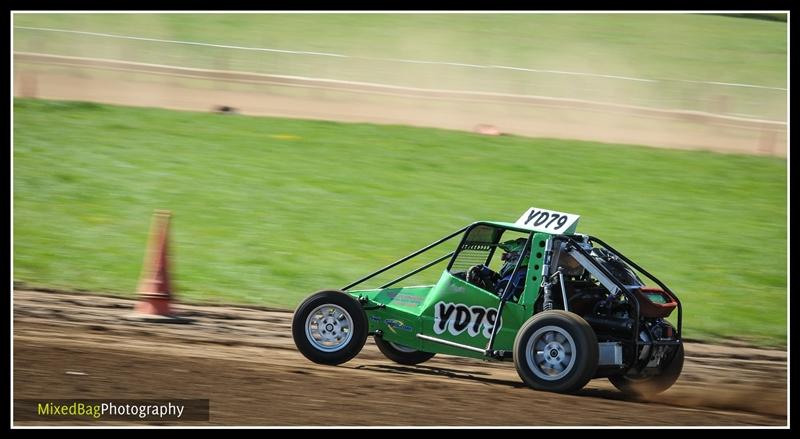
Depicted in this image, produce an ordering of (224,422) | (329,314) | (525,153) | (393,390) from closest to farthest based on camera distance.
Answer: (224,422), (393,390), (329,314), (525,153)

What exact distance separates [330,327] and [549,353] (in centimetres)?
199

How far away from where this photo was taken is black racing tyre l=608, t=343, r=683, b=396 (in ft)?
28.6

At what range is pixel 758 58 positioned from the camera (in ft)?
101

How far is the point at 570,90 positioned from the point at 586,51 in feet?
15.9

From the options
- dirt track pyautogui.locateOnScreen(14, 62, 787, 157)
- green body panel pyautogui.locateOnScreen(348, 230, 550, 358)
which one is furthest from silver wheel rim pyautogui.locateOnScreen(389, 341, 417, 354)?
dirt track pyautogui.locateOnScreen(14, 62, 787, 157)

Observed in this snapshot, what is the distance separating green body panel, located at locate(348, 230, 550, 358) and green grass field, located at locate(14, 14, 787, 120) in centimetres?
1825

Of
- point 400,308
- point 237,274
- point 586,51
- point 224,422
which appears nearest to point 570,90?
point 586,51

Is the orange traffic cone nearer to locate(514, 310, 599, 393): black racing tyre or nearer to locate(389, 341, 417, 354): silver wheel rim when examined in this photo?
locate(389, 341, 417, 354): silver wheel rim

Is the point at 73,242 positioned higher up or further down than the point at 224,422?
higher up

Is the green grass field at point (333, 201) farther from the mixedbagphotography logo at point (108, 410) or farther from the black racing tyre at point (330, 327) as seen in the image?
the mixedbagphotography logo at point (108, 410)

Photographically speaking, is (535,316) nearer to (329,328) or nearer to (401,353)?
(401,353)

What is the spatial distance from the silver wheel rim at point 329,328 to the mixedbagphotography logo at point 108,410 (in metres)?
1.75
